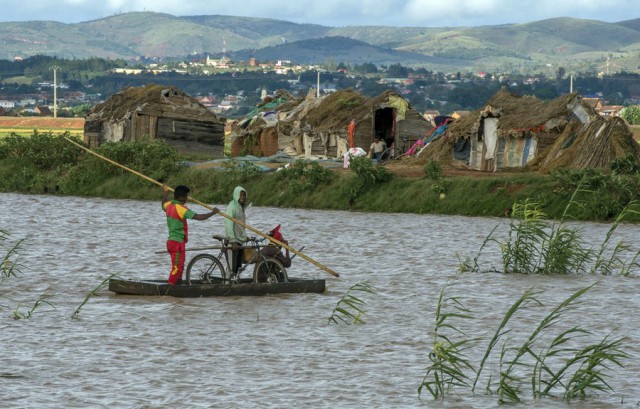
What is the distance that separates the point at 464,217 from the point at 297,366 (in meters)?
18.6

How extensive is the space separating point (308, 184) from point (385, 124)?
1146 centimetres

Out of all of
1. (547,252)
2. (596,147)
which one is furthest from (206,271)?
(596,147)

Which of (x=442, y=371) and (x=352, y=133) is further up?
(x=352, y=133)

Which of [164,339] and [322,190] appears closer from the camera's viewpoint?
[164,339]

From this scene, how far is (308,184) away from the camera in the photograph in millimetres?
35281

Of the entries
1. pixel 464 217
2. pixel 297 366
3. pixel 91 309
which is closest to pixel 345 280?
pixel 91 309

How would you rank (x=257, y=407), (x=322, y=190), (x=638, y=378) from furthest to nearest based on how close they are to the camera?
(x=322, y=190), (x=638, y=378), (x=257, y=407)

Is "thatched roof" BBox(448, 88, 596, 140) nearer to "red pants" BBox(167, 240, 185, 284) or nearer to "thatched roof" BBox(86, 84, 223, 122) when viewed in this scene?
"thatched roof" BBox(86, 84, 223, 122)

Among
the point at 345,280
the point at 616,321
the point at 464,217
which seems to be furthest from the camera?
the point at 464,217

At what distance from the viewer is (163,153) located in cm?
3988

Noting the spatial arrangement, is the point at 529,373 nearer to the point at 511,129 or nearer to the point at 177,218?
the point at 177,218

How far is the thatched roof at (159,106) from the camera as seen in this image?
47875 mm

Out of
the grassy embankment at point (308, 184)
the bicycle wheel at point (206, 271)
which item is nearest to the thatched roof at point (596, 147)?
the grassy embankment at point (308, 184)

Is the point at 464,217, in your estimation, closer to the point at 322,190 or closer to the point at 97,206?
the point at 322,190
